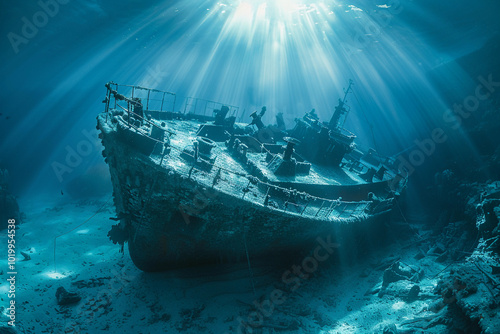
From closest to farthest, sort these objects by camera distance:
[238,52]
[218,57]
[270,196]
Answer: [270,196] < [238,52] < [218,57]

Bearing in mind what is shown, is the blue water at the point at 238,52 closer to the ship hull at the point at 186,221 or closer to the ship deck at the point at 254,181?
the ship deck at the point at 254,181

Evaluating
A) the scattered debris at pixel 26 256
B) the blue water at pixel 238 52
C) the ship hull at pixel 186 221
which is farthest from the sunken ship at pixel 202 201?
the blue water at pixel 238 52

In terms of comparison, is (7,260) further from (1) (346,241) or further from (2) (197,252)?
(1) (346,241)

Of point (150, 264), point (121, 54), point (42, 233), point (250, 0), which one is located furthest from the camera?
point (121, 54)

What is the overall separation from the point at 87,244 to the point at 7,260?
3236 mm

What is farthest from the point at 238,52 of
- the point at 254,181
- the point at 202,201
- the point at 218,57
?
the point at 202,201

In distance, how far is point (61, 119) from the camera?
44344mm

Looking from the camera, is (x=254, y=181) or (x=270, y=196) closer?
(x=254, y=181)

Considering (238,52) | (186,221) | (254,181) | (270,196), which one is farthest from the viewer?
(238,52)

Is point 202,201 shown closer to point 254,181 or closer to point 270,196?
point 254,181

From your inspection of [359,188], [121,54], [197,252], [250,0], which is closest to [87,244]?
[197,252]

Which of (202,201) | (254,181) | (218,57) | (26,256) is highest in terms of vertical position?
(218,57)

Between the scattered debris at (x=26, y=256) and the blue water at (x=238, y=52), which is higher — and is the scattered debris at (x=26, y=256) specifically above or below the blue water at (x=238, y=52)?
below

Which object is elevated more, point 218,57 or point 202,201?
point 218,57
